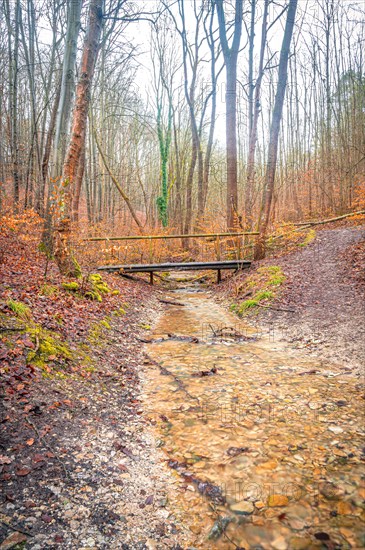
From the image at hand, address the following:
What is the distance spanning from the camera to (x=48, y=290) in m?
5.82

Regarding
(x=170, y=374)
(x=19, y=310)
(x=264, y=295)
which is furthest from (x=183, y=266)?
(x=19, y=310)

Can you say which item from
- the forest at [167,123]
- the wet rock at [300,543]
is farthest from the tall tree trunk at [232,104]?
the wet rock at [300,543]

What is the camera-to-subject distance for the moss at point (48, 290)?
5673 millimetres

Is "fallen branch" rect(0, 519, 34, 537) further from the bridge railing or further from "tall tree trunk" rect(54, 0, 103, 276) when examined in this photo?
the bridge railing

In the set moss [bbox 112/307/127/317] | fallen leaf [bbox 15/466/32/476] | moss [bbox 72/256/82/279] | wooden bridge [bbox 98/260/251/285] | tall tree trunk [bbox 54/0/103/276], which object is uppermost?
tall tree trunk [bbox 54/0/103/276]

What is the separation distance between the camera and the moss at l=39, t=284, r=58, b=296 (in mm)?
5673

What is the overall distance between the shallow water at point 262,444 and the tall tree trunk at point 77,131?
308cm

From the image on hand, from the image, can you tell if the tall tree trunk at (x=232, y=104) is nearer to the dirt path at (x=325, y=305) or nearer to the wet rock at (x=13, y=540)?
the dirt path at (x=325, y=305)

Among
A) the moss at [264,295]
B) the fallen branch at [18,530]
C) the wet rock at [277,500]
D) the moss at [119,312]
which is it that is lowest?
the wet rock at [277,500]

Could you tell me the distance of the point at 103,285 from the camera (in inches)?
309

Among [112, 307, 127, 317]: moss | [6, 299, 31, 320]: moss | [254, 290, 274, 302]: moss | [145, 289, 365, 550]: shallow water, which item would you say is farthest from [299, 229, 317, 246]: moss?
[6, 299, 31, 320]: moss

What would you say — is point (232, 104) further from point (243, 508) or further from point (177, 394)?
point (243, 508)

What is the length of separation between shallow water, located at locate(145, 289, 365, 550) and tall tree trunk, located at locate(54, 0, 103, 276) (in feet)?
10.1

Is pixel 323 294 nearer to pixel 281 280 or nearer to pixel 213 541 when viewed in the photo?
pixel 281 280
